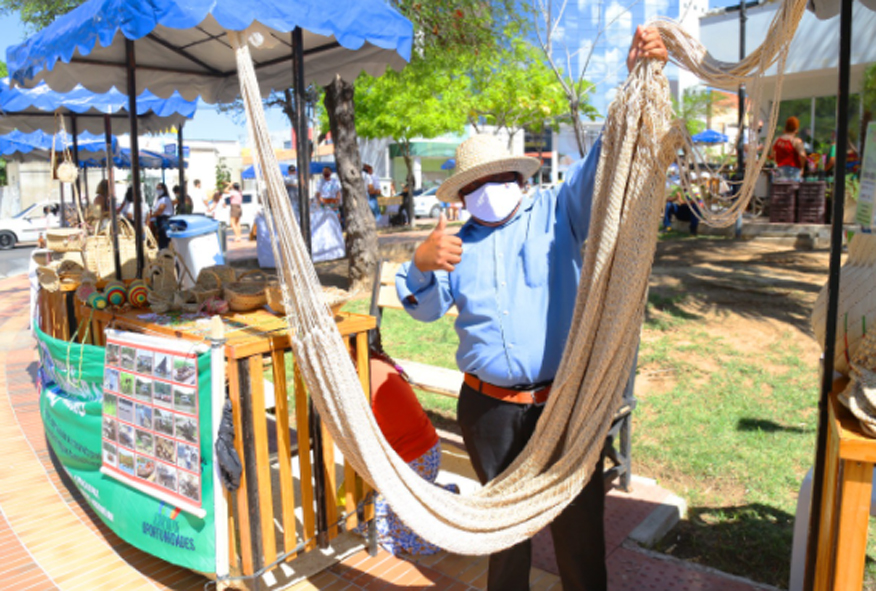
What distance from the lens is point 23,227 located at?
802 inches

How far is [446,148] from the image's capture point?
40156 mm

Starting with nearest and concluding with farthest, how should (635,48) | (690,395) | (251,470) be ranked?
1. (635,48)
2. (251,470)
3. (690,395)

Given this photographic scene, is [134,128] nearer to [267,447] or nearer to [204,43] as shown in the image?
[204,43]

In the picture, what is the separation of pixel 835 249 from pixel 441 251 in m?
1.09

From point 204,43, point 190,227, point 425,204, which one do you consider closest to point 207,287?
point 204,43

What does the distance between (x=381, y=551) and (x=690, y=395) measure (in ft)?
8.41

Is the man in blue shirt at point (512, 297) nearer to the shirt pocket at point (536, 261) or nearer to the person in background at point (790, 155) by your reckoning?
the shirt pocket at point (536, 261)

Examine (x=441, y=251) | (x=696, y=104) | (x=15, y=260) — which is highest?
(x=696, y=104)

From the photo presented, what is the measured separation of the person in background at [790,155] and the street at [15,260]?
1492 cm

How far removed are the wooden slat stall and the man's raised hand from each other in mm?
767

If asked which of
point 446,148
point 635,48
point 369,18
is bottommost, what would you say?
point 635,48

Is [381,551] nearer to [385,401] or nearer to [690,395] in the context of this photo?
[385,401]

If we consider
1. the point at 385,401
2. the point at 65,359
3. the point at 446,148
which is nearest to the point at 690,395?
the point at 385,401

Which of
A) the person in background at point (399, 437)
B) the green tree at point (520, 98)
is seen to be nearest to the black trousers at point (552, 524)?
the person in background at point (399, 437)
